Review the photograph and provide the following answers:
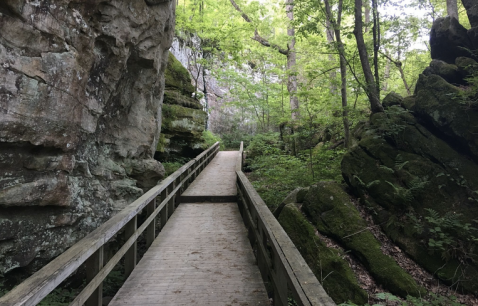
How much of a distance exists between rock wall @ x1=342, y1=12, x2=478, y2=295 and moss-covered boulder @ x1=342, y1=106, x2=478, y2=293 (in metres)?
0.01

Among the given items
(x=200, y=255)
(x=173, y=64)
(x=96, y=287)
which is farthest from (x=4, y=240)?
(x=173, y=64)

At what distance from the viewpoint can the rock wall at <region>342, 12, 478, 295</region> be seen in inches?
180

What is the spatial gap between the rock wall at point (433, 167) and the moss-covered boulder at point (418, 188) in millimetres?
14

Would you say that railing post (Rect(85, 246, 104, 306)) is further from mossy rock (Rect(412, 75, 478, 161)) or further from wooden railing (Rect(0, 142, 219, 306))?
mossy rock (Rect(412, 75, 478, 161))

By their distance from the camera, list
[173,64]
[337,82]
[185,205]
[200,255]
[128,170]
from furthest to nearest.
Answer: [173,64]
[337,82]
[185,205]
[128,170]
[200,255]

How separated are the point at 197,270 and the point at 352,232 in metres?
3.16

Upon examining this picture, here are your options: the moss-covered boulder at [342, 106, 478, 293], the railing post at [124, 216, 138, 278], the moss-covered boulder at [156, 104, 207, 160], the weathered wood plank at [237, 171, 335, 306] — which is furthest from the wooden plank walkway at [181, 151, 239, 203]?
the weathered wood plank at [237, 171, 335, 306]

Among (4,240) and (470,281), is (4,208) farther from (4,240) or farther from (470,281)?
(470,281)

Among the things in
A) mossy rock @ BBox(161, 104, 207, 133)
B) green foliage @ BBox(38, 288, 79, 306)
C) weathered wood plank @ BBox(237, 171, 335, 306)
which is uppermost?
mossy rock @ BBox(161, 104, 207, 133)

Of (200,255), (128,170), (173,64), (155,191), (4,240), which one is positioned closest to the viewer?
(4,240)

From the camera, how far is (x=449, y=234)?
15.5 feet

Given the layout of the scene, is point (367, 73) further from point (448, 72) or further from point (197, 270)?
point (197, 270)

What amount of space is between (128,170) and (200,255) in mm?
3554

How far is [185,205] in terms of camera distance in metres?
7.09
